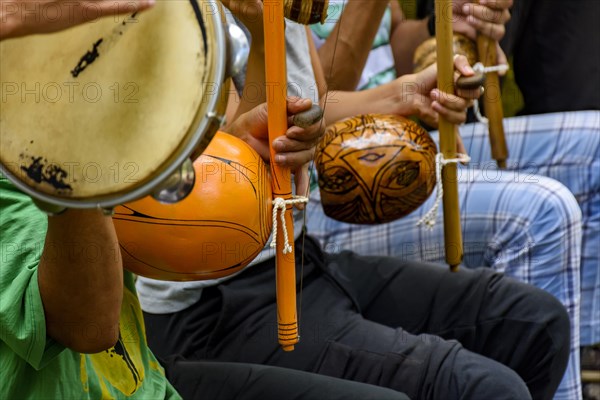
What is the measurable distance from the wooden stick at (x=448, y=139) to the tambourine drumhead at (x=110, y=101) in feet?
2.74

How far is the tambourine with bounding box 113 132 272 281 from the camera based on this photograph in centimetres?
110

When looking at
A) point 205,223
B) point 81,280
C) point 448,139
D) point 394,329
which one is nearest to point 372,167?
point 448,139

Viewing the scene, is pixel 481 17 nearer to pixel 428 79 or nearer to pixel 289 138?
pixel 428 79

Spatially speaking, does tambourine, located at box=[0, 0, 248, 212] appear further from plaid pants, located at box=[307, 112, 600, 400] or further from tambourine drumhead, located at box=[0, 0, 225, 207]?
plaid pants, located at box=[307, 112, 600, 400]

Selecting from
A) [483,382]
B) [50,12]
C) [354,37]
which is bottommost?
[483,382]

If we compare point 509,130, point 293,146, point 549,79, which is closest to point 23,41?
point 293,146

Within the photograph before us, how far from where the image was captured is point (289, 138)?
1175 mm

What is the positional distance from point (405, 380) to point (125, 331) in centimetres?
52

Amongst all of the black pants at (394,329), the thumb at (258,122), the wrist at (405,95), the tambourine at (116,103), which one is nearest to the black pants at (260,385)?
the black pants at (394,329)

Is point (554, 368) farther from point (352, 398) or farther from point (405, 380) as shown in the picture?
point (352, 398)

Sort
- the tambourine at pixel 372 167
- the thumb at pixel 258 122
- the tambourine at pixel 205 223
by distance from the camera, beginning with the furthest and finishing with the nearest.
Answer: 1. the tambourine at pixel 372 167
2. the thumb at pixel 258 122
3. the tambourine at pixel 205 223

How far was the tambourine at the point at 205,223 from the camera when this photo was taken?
1103 mm

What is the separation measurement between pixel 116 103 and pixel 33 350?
314mm

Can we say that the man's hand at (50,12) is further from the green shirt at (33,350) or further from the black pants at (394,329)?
the black pants at (394,329)
